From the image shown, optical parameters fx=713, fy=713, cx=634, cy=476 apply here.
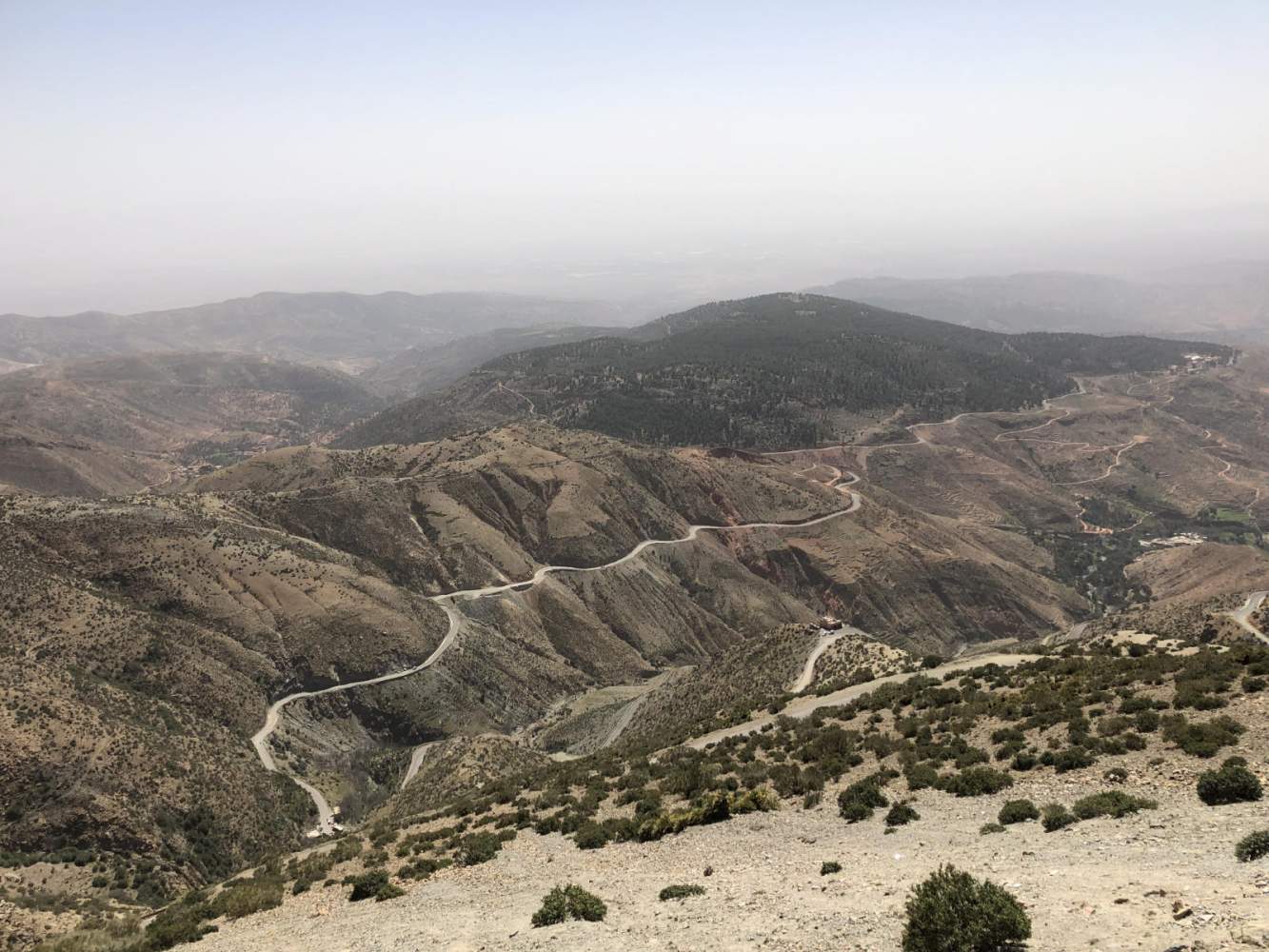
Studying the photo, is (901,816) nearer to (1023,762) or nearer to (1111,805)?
(1023,762)

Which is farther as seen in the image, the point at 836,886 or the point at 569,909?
the point at 569,909

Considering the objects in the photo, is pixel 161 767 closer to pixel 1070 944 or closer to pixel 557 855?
pixel 557 855

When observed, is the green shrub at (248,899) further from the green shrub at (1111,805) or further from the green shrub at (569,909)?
the green shrub at (1111,805)

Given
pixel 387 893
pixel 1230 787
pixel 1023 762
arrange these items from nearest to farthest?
pixel 1230 787, pixel 1023 762, pixel 387 893

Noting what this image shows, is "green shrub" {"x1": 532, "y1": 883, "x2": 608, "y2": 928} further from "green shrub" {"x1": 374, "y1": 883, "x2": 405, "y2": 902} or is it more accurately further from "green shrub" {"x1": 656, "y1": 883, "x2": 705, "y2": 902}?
"green shrub" {"x1": 374, "y1": 883, "x2": 405, "y2": 902}

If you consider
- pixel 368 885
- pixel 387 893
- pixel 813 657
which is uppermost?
pixel 387 893

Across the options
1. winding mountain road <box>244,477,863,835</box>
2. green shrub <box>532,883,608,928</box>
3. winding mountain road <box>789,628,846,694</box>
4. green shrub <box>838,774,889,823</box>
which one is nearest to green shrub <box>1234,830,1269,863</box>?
green shrub <box>838,774,889,823</box>

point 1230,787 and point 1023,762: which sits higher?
point 1230,787

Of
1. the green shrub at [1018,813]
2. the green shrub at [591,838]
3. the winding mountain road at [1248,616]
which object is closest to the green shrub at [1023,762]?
the green shrub at [1018,813]

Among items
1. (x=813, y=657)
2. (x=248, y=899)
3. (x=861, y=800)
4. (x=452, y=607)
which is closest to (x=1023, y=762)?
(x=861, y=800)
